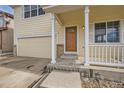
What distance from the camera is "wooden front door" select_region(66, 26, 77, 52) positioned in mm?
8133

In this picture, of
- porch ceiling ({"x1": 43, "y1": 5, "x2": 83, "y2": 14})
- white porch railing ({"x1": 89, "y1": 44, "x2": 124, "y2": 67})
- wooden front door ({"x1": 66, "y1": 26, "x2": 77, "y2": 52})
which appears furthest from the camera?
wooden front door ({"x1": 66, "y1": 26, "x2": 77, "y2": 52})

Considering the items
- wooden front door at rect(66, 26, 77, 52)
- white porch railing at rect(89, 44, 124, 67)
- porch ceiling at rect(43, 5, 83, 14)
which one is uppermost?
porch ceiling at rect(43, 5, 83, 14)

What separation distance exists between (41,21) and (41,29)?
0.75 meters

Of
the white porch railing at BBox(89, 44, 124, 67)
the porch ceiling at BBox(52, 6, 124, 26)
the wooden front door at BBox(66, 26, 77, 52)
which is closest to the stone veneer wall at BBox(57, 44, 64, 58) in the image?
the wooden front door at BBox(66, 26, 77, 52)

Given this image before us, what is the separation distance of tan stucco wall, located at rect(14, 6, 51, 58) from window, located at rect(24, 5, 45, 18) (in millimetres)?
423

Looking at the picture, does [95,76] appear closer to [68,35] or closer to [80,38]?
[80,38]

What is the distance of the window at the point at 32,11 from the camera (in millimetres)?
10126

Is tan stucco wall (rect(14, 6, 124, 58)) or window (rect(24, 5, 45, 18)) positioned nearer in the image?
tan stucco wall (rect(14, 6, 124, 58))

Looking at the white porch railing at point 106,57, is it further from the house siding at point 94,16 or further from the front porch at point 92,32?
the house siding at point 94,16

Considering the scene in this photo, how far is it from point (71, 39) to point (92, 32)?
5.67 ft

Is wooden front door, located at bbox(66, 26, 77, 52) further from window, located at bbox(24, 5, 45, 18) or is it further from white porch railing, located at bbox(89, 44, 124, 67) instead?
window, located at bbox(24, 5, 45, 18)

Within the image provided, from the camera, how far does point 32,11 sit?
10.7 meters

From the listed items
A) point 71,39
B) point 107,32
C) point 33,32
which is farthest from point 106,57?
point 33,32
